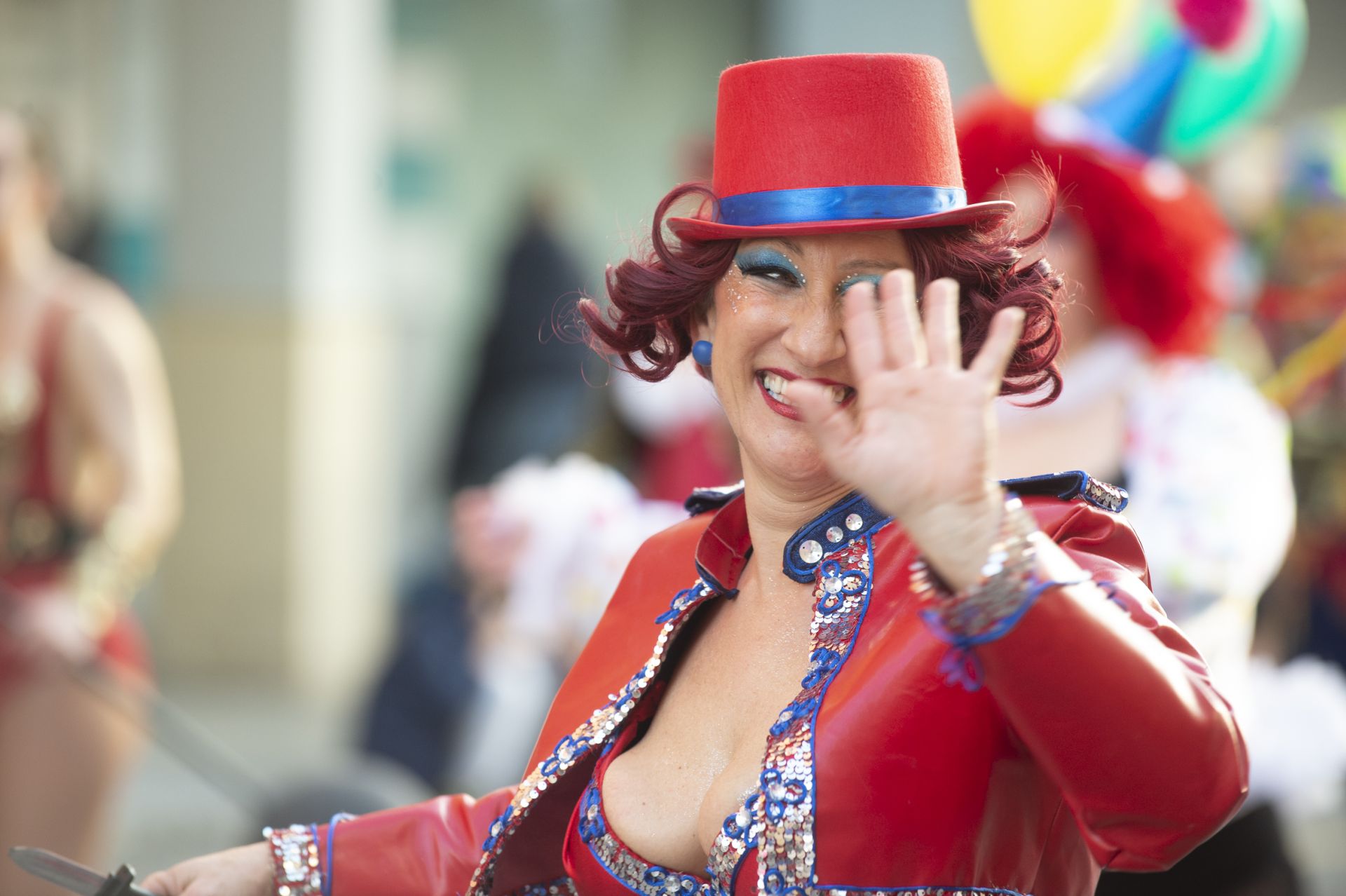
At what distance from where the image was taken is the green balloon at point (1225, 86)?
3783mm

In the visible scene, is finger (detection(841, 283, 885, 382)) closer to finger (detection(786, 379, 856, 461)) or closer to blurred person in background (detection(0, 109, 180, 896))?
finger (detection(786, 379, 856, 461))

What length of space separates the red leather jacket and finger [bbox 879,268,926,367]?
24cm

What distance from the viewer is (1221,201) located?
6.46 m

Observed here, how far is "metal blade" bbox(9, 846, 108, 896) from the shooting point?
74.0 inches

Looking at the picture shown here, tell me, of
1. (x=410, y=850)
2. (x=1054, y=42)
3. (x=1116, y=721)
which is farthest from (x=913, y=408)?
(x=1054, y=42)

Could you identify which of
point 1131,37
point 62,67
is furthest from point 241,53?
point 1131,37

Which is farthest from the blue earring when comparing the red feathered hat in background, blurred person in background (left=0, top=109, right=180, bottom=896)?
blurred person in background (left=0, top=109, right=180, bottom=896)

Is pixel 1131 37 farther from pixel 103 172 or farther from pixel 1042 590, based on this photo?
pixel 103 172

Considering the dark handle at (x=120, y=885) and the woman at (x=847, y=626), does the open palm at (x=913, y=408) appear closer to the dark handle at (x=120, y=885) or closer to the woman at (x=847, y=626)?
the woman at (x=847, y=626)

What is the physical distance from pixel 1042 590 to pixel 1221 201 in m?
5.47

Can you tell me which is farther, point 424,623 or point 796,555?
point 424,623

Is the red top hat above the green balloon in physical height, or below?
above

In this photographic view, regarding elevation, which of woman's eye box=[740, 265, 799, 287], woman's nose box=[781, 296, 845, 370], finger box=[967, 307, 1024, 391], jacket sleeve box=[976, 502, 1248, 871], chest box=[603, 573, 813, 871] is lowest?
chest box=[603, 573, 813, 871]

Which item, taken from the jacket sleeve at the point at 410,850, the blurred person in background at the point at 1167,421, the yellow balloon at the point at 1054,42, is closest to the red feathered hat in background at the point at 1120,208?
the blurred person in background at the point at 1167,421
